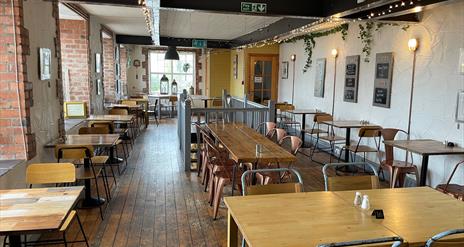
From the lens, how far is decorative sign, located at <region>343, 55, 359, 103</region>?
20.8 feet

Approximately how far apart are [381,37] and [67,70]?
5216 millimetres

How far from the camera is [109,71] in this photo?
902 cm

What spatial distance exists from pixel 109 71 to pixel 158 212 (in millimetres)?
6009

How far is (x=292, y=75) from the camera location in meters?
9.30

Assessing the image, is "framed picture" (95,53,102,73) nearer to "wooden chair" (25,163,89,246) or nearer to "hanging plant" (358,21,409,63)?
"wooden chair" (25,163,89,246)

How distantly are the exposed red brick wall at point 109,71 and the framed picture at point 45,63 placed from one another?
5010 millimetres

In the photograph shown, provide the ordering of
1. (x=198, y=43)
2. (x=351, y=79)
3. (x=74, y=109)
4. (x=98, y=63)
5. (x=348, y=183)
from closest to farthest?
1. (x=348, y=183)
2. (x=74, y=109)
3. (x=351, y=79)
4. (x=98, y=63)
5. (x=198, y=43)

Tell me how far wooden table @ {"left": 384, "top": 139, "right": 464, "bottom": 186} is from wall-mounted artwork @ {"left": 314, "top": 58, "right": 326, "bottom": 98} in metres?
3.31

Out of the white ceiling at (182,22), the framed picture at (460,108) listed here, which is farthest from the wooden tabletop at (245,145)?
the framed picture at (460,108)

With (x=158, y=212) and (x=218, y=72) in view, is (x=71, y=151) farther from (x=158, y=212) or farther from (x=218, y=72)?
(x=218, y=72)

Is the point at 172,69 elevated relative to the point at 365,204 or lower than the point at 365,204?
elevated

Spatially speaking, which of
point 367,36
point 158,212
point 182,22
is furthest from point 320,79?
point 158,212

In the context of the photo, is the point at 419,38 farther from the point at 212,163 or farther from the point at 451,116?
the point at 212,163

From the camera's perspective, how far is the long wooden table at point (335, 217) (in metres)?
1.74
